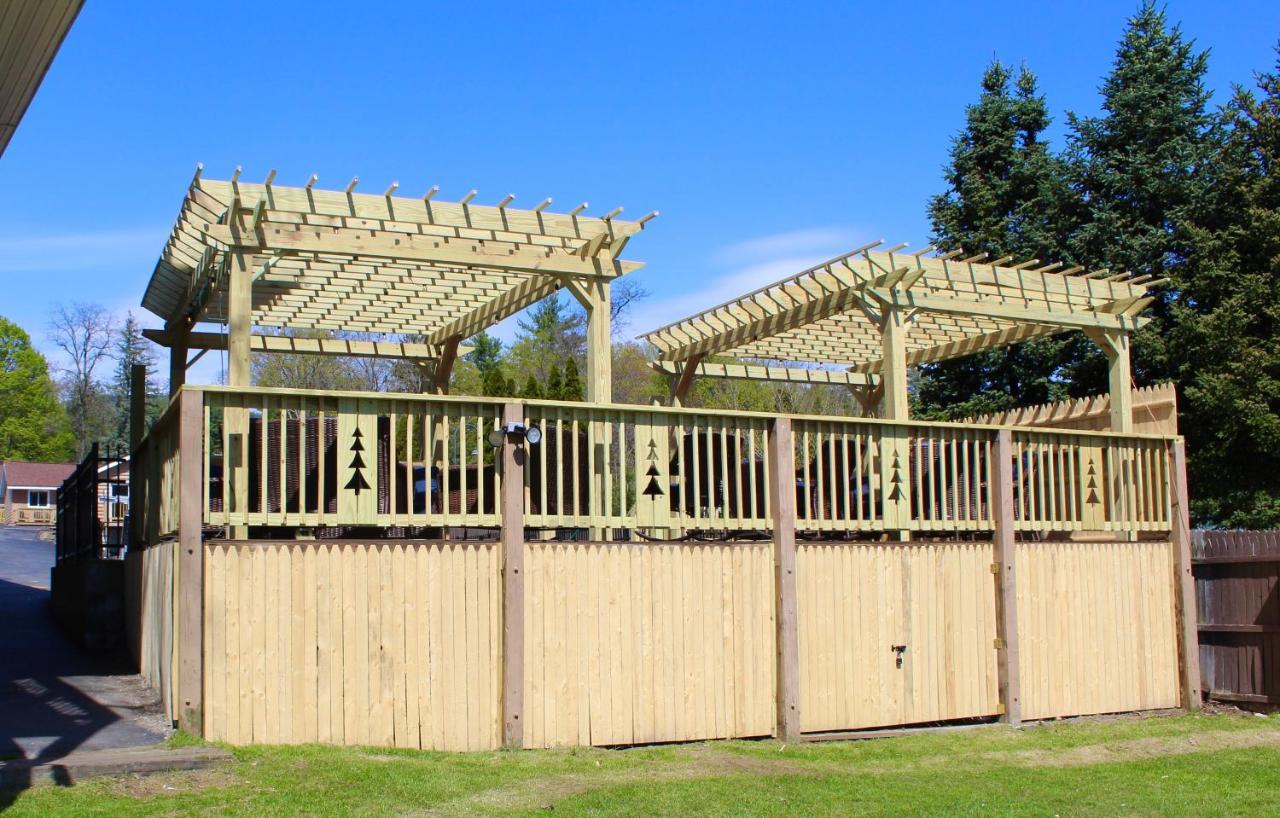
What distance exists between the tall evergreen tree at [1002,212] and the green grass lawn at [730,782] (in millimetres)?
14901

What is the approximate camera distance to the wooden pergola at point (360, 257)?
920 cm

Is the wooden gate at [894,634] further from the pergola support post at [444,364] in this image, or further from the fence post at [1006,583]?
the pergola support post at [444,364]

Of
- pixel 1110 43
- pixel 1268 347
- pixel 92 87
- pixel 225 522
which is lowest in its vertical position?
pixel 225 522

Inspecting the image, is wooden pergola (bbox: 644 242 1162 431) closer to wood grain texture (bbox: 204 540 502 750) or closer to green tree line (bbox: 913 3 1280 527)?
wood grain texture (bbox: 204 540 502 750)

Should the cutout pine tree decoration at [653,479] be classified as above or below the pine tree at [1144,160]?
below

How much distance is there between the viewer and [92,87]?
15.2 m

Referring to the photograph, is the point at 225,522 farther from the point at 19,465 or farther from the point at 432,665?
the point at 19,465

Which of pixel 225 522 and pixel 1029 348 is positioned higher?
pixel 1029 348

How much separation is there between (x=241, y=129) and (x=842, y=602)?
42.9ft

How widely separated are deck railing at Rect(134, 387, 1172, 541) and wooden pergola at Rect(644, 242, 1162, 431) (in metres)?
0.91

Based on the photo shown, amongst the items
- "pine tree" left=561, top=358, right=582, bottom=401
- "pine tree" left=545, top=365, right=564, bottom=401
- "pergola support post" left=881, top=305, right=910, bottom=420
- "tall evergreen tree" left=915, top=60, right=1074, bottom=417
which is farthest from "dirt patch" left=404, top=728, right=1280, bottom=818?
"pine tree" left=561, top=358, right=582, bottom=401

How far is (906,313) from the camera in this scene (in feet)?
36.1

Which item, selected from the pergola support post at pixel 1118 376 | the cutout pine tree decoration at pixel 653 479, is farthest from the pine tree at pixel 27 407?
the cutout pine tree decoration at pixel 653 479

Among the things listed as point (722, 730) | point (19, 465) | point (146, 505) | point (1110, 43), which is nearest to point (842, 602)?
point (722, 730)
